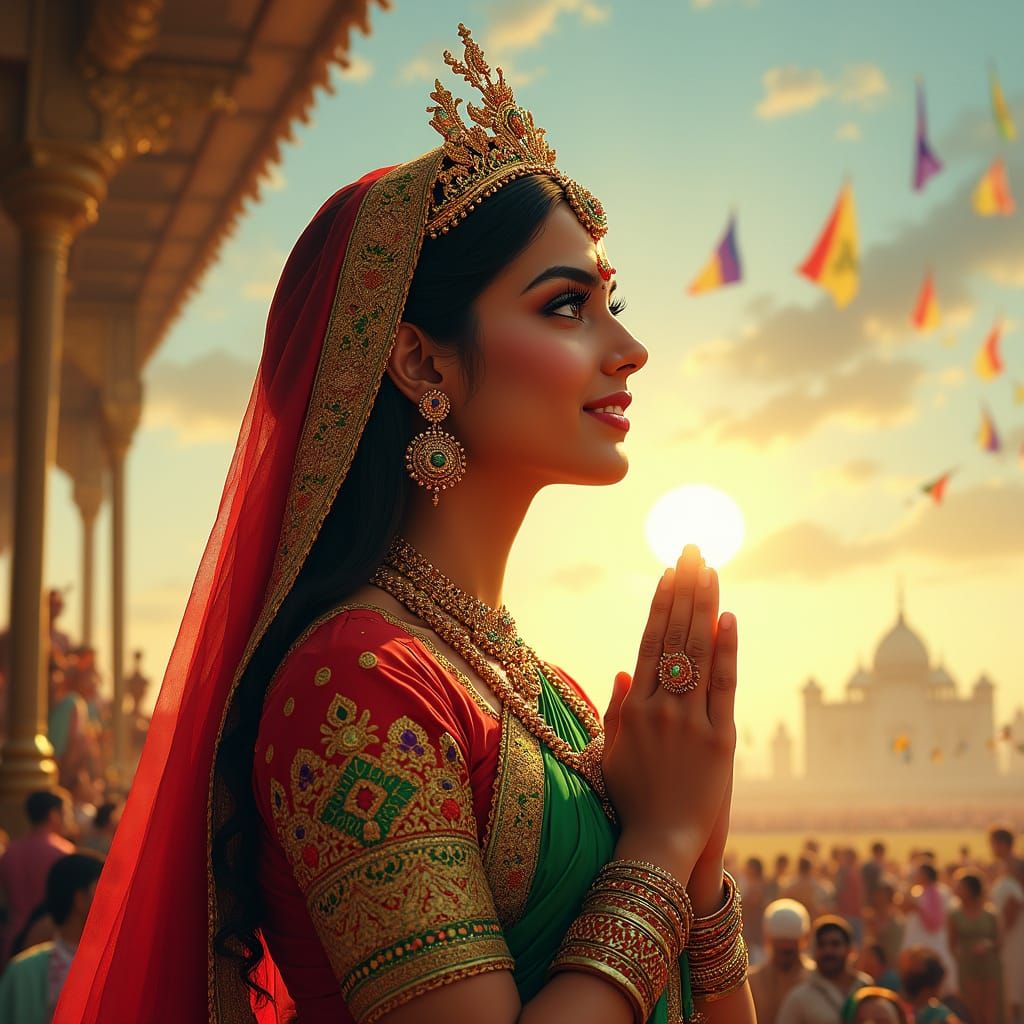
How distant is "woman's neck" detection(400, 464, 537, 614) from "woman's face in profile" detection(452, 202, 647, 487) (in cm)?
3

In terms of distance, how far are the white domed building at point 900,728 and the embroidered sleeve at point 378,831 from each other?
78.5 metres

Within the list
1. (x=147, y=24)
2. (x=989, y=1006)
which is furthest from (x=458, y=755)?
(x=989, y=1006)

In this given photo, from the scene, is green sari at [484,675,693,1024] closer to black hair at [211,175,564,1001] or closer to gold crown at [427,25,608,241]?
black hair at [211,175,564,1001]

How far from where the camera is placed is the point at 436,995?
125 cm

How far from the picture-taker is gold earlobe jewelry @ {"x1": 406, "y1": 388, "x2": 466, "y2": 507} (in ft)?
5.24

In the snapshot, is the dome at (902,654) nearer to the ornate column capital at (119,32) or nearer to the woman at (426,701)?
the ornate column capital at (119,32)

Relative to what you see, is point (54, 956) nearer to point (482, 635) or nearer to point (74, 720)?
point (482, 635)

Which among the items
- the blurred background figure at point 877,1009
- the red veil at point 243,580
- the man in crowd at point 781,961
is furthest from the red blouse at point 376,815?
the man in crowd at point 781,961

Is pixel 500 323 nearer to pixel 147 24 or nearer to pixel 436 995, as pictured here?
pixel 436 995

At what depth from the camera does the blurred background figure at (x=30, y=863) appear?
5.18m

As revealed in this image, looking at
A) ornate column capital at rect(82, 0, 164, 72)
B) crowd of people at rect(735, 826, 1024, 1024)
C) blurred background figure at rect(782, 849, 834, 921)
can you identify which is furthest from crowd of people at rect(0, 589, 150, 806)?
blurred background figure at rect(782, 849, 834, 921)

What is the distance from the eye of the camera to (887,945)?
9.45 metres

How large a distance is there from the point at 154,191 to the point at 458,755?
27.9 feet

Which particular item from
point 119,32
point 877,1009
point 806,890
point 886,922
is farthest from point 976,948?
point 119,32
